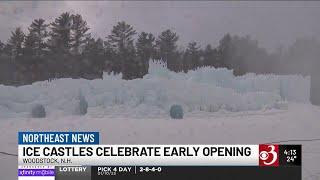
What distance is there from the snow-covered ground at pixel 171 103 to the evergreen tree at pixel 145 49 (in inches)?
2.1

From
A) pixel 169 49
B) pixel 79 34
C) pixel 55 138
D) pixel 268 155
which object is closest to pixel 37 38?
pixel 79 34

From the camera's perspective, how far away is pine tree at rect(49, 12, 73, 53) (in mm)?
3361

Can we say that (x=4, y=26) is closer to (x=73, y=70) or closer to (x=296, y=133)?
(x=73, y=70)

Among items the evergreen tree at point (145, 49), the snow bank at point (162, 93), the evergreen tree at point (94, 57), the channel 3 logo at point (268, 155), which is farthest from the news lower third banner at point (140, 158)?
the evergreen tree at point (145, 49)

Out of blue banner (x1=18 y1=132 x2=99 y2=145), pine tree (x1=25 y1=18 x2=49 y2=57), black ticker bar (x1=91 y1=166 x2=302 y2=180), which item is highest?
pine tree (x1=25 y1=18 x2=49 y2=57)

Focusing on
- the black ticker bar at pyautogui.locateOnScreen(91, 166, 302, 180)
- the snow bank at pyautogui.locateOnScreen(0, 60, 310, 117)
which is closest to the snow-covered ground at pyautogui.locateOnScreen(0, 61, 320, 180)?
the snow bank at pyautogui.locateOnScreen(0, 60, 310, 117)

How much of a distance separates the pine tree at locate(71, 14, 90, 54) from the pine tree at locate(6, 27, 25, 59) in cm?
35

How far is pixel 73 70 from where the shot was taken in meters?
3.35

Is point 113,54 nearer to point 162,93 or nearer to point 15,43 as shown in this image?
point 162,93

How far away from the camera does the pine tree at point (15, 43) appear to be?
335cm

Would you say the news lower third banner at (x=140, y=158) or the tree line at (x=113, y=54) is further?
the tree line at (x=113, y=54)

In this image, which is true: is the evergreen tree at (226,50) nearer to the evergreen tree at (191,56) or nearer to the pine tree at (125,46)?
the evergreen tree at (191,56)

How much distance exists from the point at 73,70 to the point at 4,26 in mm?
563

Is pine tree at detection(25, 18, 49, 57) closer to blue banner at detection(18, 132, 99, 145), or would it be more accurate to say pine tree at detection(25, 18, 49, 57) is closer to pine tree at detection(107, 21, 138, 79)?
pine tree at detection(107, 21, 138, 79)
